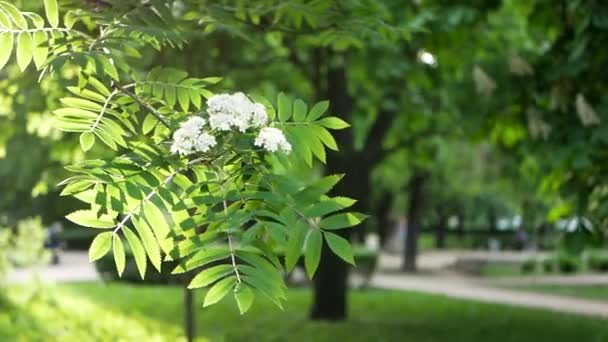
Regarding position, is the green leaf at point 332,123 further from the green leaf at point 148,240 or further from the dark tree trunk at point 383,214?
the dark tree trunk at point 383,214

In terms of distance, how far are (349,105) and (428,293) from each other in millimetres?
7640

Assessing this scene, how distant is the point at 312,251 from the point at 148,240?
48cm

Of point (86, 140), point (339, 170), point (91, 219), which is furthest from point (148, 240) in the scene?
point (339, 170)

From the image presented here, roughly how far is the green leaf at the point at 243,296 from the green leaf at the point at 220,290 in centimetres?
4

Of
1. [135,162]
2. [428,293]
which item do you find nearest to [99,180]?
[135,162]

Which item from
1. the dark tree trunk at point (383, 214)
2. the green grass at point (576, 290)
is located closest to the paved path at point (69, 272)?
the green grass at point (576, 290)

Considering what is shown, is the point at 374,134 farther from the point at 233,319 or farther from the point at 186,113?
the point at 186,113

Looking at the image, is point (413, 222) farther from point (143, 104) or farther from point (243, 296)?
point (243, 296)

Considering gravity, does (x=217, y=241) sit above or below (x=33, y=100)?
below

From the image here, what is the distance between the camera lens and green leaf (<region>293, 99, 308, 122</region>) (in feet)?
9.51

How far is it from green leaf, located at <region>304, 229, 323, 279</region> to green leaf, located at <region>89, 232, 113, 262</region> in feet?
1.85

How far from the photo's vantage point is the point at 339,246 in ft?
8.02

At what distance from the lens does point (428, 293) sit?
19.1 m

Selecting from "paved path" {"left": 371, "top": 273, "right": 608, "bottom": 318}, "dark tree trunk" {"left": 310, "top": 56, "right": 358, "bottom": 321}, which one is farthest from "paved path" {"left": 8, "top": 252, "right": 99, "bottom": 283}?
"paved path" {"left": 371, "top": 273, "right": 608, "bottom": 318}
